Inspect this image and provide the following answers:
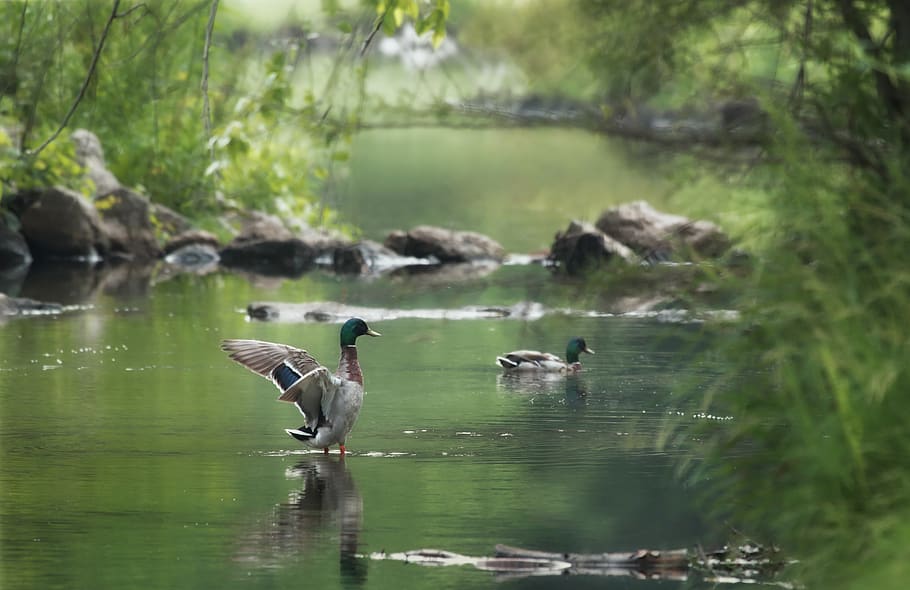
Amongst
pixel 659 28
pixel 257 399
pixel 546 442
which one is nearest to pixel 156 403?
pixel 257 399

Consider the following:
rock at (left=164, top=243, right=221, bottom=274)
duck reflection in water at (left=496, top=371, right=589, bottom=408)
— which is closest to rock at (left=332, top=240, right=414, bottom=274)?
rock at (left=164, top=243, right=221, bottom=274)

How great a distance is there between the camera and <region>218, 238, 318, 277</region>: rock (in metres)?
28.6

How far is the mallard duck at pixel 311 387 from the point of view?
10812mm

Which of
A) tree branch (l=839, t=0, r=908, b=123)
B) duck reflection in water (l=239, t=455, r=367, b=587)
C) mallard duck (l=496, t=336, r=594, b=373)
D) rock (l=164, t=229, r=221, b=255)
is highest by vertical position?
tree branch (l=839, t=0, r=908, b=123)

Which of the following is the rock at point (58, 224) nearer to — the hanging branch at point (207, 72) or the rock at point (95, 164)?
the rock at point (95, 164)

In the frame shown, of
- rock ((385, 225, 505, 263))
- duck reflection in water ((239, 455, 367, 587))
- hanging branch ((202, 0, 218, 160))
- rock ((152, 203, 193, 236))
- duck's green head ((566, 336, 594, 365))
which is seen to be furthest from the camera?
rock ((152, 203, 193, 236))

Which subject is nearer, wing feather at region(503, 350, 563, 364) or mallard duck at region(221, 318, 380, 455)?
mallard duck at region(221, 318, 380, 455)

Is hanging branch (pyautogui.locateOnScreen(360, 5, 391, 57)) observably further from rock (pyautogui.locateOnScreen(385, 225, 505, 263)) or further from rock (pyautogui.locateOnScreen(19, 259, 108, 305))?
rock (pyautogui.locateOnScreen(385, 225, 505, 263))

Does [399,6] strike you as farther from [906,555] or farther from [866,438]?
[906,555]

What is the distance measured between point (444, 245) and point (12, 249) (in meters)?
6.90

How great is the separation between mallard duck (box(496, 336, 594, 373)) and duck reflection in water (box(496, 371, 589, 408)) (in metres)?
0.06

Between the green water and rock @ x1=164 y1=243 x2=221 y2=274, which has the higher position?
rock @ x1=164 y1=243 x2=221 y2=274

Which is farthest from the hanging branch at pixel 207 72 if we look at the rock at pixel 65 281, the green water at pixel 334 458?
the rock at pixel 65 281

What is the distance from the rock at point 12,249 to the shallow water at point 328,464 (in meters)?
10.5
